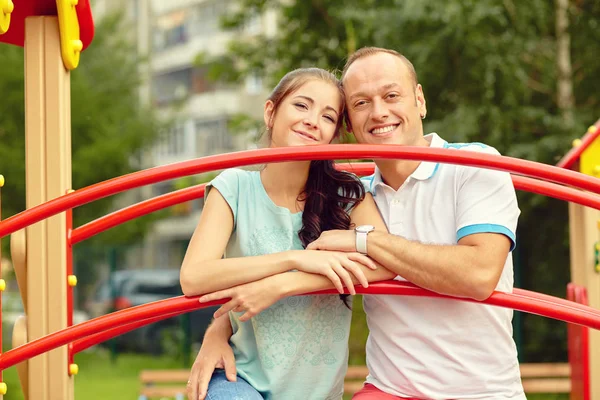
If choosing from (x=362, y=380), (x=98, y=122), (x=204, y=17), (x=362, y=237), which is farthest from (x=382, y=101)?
(x=204, y=17)

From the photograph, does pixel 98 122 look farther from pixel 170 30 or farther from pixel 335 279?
pixel 170 30

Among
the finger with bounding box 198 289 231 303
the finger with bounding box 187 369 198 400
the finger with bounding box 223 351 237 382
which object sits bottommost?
the finger with bounding box 187 369 198 400

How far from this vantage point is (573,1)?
8414 mm

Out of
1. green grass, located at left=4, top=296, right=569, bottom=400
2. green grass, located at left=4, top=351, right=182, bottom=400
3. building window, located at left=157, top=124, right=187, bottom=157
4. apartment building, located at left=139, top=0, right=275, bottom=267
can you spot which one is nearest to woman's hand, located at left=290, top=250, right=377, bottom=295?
green grass, located at left=4, top=296, right=569, bottom=400

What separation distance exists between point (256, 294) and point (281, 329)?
19 cm

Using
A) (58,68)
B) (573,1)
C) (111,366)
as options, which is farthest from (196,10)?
(58,68)

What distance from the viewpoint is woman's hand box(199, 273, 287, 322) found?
202 centimetres

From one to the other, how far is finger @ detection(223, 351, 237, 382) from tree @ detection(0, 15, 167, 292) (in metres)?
10.9

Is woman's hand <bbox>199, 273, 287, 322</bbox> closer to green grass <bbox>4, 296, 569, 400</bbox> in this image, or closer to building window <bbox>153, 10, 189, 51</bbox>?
green grass <bbox>4, 296, 569, 400</bbox>

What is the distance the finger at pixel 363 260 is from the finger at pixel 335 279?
0.07m

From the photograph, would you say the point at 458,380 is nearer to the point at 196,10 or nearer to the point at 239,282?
the point at 239,282

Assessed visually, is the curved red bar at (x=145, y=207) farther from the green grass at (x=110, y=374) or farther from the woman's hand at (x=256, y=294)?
the green grass at (x=110, y=374)

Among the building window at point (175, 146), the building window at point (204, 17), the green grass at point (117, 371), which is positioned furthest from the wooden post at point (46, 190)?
the building window at point (175, 146)

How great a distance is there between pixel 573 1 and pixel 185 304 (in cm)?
723
